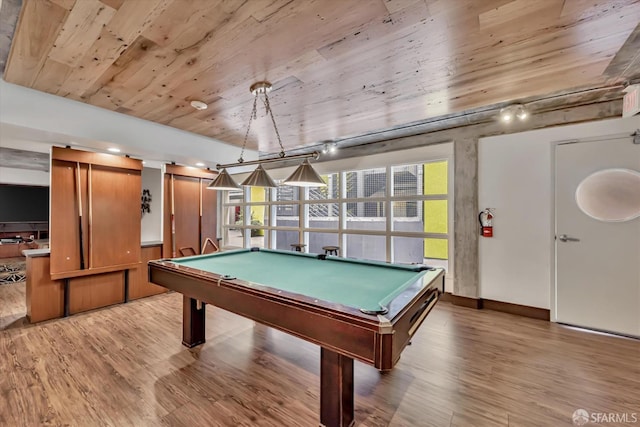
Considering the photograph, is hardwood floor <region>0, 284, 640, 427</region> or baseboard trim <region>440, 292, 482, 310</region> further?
baseboard trim <region>440, 292, 482, 310</region>

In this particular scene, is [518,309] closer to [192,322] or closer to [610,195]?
[610,195]

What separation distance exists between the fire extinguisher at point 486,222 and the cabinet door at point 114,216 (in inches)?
213

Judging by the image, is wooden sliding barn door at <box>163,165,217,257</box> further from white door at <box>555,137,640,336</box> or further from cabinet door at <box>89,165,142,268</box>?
white door at <box>555,137,640,336</box>

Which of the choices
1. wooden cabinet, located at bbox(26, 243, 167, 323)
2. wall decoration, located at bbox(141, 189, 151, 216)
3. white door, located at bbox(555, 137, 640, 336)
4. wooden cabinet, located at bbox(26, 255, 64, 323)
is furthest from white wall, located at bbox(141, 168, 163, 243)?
white door, located at bbox(555, 137, 640, 336)

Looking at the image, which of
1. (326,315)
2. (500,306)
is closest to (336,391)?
(326,315)

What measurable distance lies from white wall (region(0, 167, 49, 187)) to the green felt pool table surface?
25.8 feet

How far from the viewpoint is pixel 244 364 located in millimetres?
2477

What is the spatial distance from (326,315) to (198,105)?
9.30 ft

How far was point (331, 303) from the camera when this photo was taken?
156cm

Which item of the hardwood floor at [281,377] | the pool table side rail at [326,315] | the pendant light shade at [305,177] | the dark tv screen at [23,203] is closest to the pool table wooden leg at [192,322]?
the hardwood floor at [281,377]

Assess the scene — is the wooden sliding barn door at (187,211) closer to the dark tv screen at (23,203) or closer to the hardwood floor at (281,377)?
the hardwood floor at (281,377)

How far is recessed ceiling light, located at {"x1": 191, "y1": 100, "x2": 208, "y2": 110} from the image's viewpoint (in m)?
3.00

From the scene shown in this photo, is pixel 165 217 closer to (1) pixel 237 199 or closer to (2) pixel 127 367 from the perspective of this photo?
(1) pixel 237 199

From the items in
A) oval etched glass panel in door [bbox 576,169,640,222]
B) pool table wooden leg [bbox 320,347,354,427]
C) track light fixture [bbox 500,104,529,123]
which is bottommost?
pool table wooden leg [bbox 320,347,354,427]
